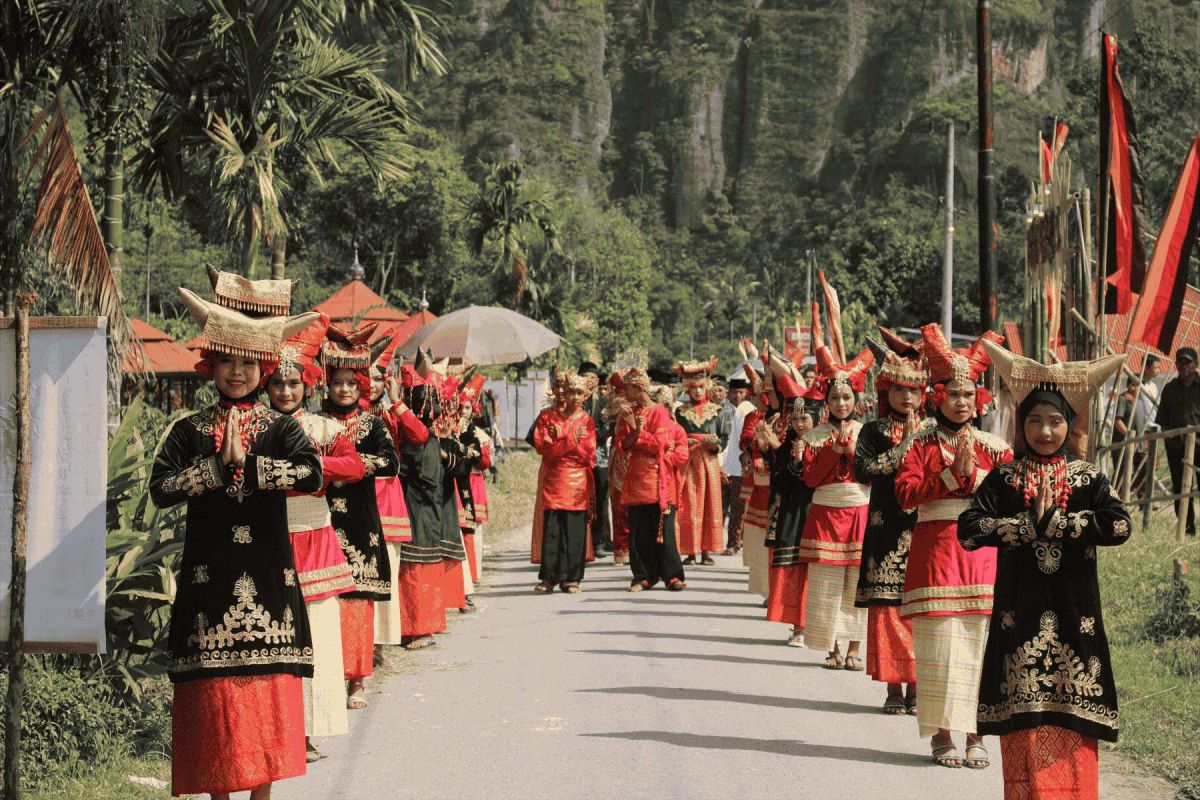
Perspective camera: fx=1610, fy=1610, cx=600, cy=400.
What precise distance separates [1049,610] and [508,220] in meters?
45.1

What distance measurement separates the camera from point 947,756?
7.48 metres

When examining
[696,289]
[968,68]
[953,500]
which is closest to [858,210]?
[696,289]

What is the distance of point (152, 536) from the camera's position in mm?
8188

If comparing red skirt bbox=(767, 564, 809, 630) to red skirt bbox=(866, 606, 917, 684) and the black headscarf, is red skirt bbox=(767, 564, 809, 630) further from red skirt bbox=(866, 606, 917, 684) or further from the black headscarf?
the black headscarf

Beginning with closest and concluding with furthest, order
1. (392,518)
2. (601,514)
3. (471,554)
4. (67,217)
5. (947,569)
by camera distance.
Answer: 1. (67,217)
2. (947,569)
3. (392,518)
4. (471,554)
5. (601,514)

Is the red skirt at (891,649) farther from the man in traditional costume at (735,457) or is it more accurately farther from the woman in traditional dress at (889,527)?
the man in traditional costume at (735,457)

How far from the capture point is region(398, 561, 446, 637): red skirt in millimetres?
10781

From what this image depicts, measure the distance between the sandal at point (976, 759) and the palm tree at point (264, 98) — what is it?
8.94 meters

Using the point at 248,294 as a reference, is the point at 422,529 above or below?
below

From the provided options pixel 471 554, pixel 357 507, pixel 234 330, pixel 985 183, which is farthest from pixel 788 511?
pixel 234 330

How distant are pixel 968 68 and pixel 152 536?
14420 centimetres

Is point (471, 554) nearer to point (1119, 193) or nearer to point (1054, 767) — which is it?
point (1119, 193)

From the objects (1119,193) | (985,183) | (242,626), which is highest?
(985,183)

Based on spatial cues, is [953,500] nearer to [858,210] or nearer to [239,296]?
[239,296]
